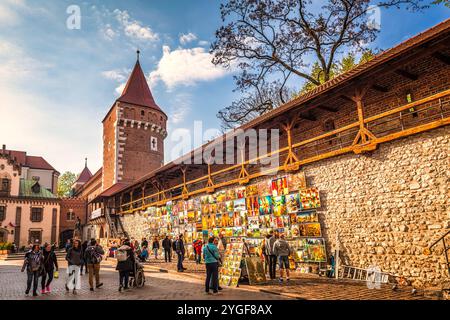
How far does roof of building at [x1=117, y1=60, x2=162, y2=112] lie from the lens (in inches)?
1428

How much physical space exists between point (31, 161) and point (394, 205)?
170 ft

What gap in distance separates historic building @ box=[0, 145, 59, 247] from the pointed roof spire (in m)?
14.2

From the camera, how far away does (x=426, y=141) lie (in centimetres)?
828

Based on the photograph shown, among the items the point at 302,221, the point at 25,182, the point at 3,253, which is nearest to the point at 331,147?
the point at 302,221

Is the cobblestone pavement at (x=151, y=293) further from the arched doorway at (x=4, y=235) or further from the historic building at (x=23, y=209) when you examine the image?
the historic building at (x=23, y=209)

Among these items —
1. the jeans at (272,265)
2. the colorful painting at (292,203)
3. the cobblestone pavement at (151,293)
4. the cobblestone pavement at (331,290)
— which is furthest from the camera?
the colorful painting at (292,203)

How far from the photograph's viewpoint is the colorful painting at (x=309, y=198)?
10.7 metres

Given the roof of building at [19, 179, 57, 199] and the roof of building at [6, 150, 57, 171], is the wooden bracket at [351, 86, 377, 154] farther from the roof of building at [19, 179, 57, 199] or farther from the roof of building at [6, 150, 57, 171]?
the roof of building at [6, 150, 57, 171]

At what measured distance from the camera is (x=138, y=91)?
125 ft

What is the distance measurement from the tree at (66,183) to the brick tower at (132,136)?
31.9 m

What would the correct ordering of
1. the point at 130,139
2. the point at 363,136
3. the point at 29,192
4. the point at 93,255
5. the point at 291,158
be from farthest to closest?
1. the point at 29,192
2. the point at 130,139
3. the point at 291,158
4. the point at 363,136
5. the point at 93,255

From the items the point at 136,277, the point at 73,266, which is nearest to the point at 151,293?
the point at 136,277

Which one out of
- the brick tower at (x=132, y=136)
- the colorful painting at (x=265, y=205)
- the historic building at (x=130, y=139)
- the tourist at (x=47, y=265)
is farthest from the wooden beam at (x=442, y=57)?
the brick tower at (x=132, y=136)

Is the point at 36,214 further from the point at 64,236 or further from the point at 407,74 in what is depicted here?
the point at 407,74
